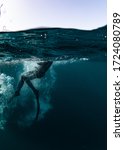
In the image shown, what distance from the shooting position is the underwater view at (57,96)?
6.95m

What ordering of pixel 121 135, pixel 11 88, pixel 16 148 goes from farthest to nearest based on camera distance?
pixel 16 148 → pixel 11 88 → pixel 121 135

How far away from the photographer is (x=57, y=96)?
7.59m

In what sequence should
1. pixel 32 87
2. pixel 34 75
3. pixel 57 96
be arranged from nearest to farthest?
pixel 34 75, pixel 32 87, pixel 57 96

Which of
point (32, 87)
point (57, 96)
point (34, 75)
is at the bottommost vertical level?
point (57, 96)

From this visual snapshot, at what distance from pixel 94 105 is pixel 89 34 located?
1.88 m

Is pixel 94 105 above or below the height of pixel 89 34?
below

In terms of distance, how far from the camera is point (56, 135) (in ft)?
24.5

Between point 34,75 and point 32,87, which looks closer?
point 34,75

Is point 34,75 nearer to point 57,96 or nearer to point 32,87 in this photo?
point 32,87

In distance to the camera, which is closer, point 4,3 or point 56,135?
point 4,3

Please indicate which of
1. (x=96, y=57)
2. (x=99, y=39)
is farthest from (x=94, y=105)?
(x=99, y=39)

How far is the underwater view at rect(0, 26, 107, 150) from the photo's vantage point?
22.8 ft

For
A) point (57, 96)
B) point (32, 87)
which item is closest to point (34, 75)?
point (32, 87)

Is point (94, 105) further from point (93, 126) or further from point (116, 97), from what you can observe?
Answer: point (116, 97)
